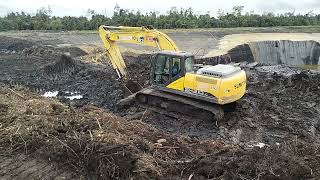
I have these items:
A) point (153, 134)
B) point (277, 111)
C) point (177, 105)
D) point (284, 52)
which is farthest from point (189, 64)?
point (284, 52)

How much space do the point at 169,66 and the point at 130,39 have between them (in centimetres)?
218

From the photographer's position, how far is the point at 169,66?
11.7m

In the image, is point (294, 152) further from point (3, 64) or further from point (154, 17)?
point (154, 17)

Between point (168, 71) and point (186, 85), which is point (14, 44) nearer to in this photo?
point (168, 71)

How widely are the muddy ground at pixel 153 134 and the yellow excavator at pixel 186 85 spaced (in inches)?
13.4

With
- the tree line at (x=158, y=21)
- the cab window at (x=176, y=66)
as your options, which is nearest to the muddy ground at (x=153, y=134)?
the cab window at (x=176, y=66)

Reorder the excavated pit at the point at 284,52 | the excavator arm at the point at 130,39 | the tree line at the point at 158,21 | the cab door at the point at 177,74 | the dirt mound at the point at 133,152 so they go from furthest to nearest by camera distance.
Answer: the tree line at the point at 158,21
the excavated pit at the point at 284,52
the excavator arm at the point at 130,39
the cab door at the point at 177,74
the dirt mound at the point at 133,152

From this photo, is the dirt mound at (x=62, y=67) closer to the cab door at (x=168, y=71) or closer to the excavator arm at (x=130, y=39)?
the excavator arm at (x=130, y=39)

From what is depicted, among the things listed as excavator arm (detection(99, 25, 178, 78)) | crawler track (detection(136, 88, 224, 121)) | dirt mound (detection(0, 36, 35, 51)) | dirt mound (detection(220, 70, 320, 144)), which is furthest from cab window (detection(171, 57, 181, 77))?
dirt mound (detection(0, 36, 35, 51))

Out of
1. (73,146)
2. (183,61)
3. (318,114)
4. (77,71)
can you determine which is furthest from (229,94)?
(77,71)

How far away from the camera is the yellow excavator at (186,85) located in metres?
10.8

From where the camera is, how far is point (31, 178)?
6.57 metres

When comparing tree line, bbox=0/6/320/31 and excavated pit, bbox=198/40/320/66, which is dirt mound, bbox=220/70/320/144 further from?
tree line, bbox=0/6/320/31

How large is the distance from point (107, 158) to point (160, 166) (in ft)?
2.69
